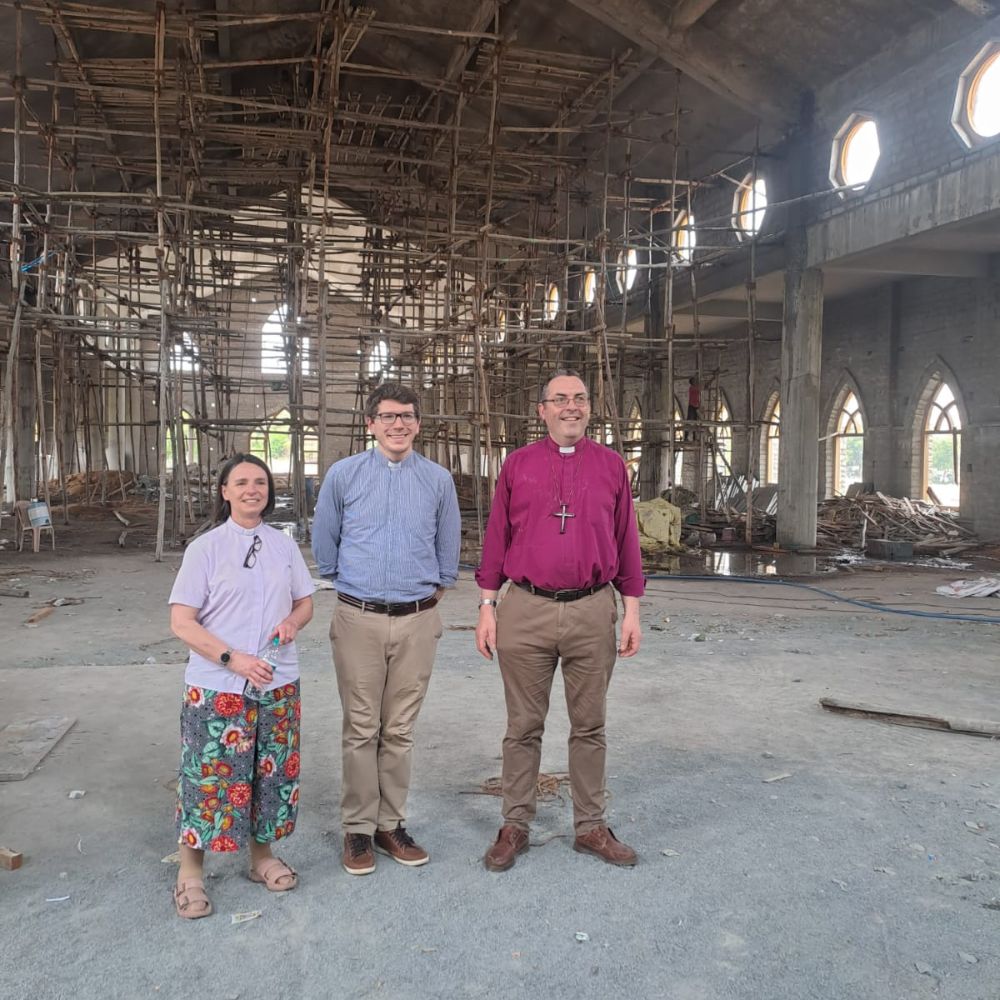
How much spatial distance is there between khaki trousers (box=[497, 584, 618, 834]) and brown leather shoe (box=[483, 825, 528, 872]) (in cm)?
4

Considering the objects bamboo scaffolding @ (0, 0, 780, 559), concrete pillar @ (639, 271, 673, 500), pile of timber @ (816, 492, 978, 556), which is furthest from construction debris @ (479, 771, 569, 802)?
concrete pillar @ (639, 271, 673, 500)

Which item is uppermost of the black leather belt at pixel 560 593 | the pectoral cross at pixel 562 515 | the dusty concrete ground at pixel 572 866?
the pectoral cross at pixel 562 515

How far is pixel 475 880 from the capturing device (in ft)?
11.7

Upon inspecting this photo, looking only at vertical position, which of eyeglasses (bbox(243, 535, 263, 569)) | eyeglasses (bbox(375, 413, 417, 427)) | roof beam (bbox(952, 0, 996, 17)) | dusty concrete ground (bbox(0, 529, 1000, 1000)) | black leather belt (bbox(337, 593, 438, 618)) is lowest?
dusty concrete ground (bbox(0, 529, 1000, 1000))

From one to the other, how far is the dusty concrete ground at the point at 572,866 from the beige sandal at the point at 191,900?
61mm

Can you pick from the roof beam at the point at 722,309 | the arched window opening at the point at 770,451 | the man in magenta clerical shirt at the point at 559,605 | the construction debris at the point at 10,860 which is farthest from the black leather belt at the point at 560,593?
the arched window opening at the point at 770,451

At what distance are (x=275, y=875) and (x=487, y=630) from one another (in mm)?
1237

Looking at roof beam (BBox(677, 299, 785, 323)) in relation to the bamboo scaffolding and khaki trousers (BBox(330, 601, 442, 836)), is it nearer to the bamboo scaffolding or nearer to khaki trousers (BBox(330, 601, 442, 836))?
the bamboo scaffolding

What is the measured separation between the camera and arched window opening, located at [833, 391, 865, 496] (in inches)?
853

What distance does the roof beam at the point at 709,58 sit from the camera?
15.0 meters

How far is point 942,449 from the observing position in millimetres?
19438

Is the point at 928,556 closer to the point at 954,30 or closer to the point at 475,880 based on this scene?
the point at 954,30

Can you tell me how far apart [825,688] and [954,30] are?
430 inches

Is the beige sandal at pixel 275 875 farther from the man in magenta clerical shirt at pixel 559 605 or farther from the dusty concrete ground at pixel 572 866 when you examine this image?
the man in magenta clerical shirt at pixel 559 605
